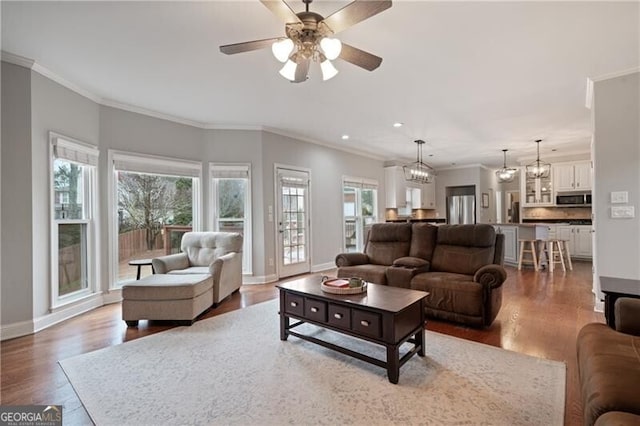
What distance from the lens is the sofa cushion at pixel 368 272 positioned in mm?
3721

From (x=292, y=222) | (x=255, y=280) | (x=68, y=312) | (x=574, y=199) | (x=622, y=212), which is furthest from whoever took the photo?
(x=574, y=199)

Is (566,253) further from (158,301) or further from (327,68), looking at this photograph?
(158,301)

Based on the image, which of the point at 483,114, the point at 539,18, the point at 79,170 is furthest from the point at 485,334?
the point at 79,170

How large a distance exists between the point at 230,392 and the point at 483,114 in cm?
487

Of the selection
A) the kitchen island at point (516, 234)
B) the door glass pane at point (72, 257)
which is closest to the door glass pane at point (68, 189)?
the door glass pane at point (72, 257)

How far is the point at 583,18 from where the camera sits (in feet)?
7.89

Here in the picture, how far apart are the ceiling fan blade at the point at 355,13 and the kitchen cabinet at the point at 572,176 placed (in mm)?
8493

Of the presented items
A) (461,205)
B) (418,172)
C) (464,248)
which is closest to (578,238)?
(461,205)

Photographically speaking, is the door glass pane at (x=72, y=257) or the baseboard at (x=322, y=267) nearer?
the door glass pane at (x=72, y=257)

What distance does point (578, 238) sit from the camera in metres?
7.70

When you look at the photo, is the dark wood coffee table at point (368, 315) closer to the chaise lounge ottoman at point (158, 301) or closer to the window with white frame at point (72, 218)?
the chaise lounge ottoman at point (158, 301)

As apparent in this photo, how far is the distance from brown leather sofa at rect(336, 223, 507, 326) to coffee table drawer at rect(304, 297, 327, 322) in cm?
129

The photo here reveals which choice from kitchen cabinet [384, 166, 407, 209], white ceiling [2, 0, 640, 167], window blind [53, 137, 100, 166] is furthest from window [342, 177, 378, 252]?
window blind [53, 137, 100, 166]

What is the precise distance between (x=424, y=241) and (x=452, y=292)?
0.94 meters
